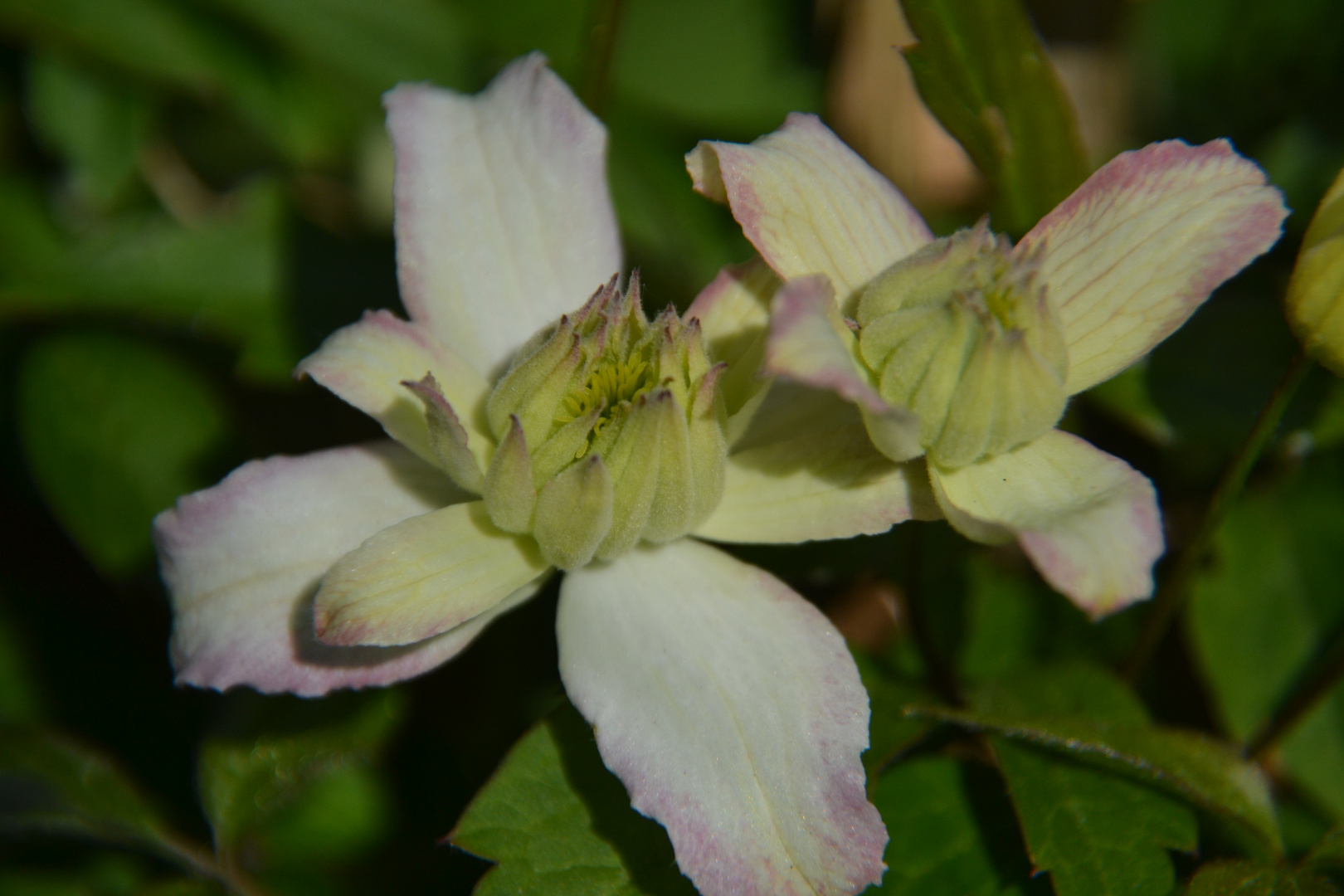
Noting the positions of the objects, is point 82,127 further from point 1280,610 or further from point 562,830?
point 1280,610

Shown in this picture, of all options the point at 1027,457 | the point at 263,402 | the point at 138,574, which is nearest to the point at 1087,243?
the point at 1027,457

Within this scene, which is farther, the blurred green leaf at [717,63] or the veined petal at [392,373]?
the blurred green leaf at [717,63]

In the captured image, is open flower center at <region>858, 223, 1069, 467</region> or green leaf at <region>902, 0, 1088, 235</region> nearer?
open flower center at <region>858, 223, 1069, 467</region>

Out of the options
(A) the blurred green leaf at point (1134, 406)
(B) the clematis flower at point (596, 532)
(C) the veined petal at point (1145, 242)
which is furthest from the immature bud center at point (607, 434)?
(A) the blurred green leaf at point (1134, 406)

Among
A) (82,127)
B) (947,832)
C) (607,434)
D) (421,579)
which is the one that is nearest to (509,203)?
(607,434)

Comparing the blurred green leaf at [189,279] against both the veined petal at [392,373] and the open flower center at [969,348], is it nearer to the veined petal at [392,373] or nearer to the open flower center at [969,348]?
the veined petal at [392,373]

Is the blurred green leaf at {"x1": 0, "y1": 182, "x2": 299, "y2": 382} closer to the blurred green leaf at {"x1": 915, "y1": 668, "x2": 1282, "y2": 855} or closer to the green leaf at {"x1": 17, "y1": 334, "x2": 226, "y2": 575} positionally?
the green leaf at {"x1": 17, "y1": 334, "x2": 226, "y2": 575}

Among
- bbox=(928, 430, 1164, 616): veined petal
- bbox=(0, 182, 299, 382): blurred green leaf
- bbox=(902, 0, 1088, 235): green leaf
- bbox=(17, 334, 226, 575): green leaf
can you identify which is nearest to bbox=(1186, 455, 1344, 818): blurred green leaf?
bbox=(902, 0, 1088, 235): green leaf

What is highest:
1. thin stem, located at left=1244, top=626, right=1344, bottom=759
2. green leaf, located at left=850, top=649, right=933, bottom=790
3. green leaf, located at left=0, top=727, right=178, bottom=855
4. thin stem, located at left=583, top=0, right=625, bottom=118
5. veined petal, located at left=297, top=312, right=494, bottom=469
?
thin stem, located at left=583, top=0, right=625, bottom=118

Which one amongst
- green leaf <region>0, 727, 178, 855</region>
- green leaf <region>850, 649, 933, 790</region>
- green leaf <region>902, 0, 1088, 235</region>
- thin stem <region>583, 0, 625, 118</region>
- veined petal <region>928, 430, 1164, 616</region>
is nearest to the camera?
veined petal <region>928, 430, 1164, 616</region>
